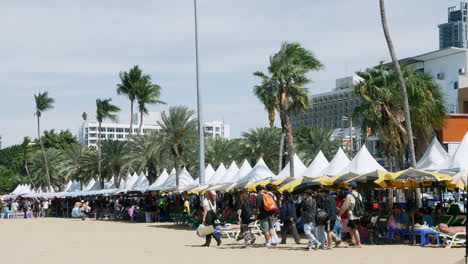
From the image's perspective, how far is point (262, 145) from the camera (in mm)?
65375

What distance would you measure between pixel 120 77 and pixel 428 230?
55635 millimetres

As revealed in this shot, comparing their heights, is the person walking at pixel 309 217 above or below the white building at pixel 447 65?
below

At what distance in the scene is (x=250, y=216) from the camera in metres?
18.6

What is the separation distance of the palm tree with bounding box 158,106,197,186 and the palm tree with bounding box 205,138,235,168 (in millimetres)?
16592

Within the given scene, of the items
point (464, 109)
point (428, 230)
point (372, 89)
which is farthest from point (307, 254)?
point (464, 109)

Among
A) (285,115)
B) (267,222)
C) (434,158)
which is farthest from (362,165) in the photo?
(267,222)

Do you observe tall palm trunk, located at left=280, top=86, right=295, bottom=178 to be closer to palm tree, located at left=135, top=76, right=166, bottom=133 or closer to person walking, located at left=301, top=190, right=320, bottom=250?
person walking, located at left=301, top=190, right=320, bottom=250

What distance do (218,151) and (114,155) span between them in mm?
10531

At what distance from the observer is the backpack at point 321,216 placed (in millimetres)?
16500

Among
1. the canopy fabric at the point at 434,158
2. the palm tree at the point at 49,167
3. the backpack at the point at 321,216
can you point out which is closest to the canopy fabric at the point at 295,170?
the canopy fabric at the point at 434,158

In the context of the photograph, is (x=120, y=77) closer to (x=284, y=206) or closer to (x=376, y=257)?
(x=284, y=206)

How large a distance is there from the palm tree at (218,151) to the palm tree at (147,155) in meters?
7.47

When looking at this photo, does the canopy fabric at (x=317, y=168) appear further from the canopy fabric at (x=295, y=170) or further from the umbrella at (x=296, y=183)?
the umbrella at (x=296, y=183)

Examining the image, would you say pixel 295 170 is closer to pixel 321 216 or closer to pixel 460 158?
pixel 460 158
